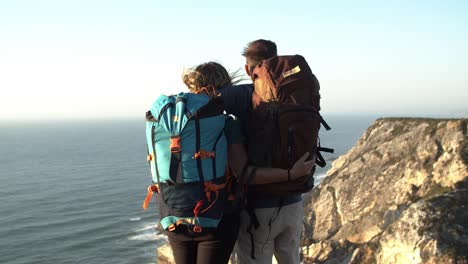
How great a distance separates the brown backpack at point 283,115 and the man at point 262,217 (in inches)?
6.2

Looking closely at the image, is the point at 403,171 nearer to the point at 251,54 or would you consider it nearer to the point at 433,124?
the point at 433,124

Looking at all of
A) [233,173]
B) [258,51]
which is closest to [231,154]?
[233,173]

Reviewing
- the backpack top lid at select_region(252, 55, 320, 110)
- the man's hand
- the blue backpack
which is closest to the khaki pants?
the man's hand

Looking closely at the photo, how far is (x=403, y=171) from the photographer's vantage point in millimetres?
24312

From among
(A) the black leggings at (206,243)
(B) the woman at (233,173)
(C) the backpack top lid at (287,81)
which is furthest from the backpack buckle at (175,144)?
(C) the backpack top lid at (287,81)

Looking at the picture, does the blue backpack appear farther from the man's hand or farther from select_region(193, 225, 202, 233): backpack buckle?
the man's hand

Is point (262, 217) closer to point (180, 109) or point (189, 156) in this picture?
point (189, 156)

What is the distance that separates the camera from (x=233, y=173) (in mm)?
4691

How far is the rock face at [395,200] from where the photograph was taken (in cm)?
924

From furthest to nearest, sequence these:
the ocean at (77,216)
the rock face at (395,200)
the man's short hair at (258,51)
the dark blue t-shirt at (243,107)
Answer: the ocean at (77,216) < the rock face at (395,200) < the man's short hair at (258,51) < the dark blue t-shirt at (243,107)

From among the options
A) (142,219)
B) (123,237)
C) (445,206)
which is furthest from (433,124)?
(142,219)

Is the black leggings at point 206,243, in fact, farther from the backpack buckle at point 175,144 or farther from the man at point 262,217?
the backpack buckle at point 175,144

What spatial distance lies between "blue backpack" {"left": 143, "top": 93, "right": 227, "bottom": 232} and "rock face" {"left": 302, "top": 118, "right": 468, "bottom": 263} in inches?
234

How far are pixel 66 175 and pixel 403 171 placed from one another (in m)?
91.6
